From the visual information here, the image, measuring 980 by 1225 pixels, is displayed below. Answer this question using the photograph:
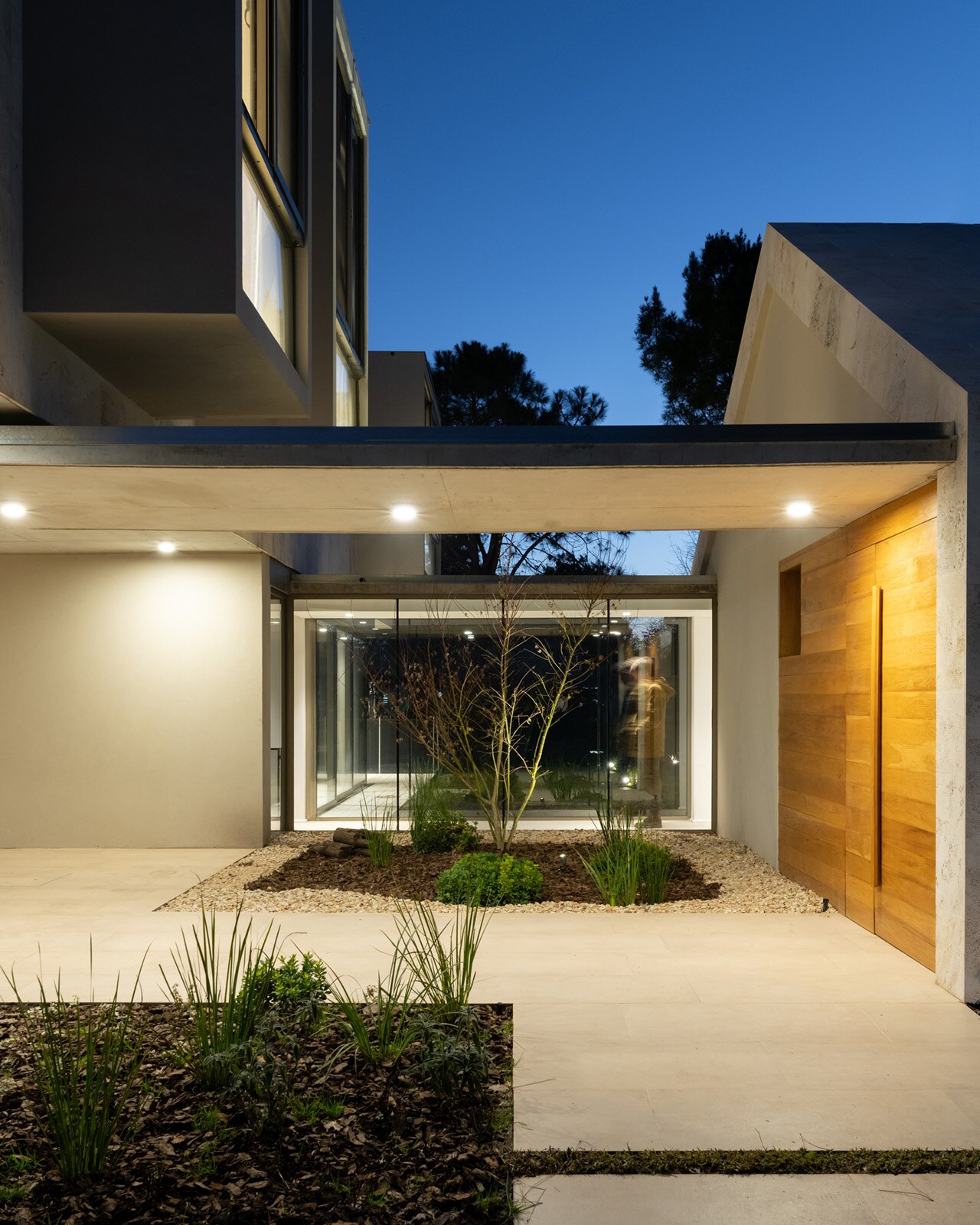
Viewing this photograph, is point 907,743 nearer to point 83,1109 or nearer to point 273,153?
point 83,1109

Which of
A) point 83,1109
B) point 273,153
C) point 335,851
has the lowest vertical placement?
point 335,851

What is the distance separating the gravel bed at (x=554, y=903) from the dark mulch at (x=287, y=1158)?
3187 mm

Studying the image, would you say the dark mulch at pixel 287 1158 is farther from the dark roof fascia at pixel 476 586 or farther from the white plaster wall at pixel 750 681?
the dark roof fascia at pixel 476 586

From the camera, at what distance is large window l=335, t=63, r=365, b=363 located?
47.5 feet

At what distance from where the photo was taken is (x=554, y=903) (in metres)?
7.23

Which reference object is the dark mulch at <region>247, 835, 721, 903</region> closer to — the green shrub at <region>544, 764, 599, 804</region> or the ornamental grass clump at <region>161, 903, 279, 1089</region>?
the green shrub at <region>544, 764, 599, 804</region>

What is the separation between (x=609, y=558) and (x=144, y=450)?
20.1 metres

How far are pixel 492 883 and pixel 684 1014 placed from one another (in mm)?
2606

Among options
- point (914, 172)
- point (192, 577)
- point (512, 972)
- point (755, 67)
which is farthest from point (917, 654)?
point (914, 172)

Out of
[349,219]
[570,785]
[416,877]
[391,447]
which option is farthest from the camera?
[349,219]

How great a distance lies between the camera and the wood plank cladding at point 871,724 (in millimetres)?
5543

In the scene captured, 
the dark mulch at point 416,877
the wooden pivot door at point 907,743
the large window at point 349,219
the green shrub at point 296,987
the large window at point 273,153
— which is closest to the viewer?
the green shrub at point 296,987

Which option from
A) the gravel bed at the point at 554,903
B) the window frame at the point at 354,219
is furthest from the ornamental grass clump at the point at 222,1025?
the window frame at the point at 354,219

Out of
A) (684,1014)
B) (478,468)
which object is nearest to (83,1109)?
A: (684,1014)
